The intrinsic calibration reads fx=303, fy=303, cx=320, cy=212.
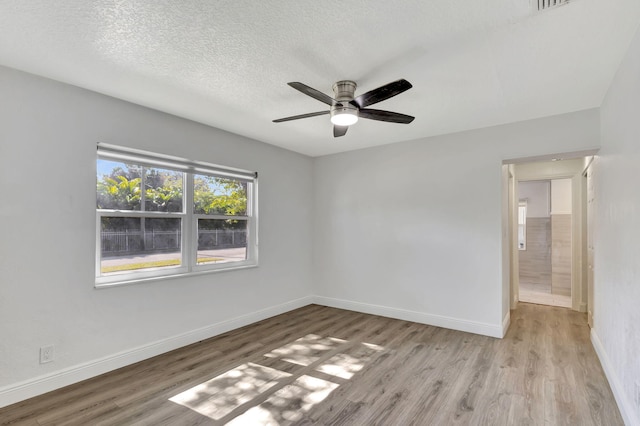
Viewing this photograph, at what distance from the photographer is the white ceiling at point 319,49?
1694 millimetres

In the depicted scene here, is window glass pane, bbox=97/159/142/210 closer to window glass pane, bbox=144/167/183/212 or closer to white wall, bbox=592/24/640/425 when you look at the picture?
window glass pane, bbox=144/167/183/212

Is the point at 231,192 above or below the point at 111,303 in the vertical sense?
above

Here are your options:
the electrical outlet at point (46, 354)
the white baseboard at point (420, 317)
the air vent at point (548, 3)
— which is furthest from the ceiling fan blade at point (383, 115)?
the electrical outlet at point (46, 354)

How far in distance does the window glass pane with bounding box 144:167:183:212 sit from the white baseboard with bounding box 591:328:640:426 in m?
4.11

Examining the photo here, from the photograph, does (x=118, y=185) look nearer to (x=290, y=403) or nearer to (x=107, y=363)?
(x=107, y=363)

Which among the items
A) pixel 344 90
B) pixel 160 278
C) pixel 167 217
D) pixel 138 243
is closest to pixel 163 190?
pixel 167 217

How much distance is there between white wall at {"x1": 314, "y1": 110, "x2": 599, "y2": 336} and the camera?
11.9 ft

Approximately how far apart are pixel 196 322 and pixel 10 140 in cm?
237

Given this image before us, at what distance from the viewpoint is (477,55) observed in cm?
214

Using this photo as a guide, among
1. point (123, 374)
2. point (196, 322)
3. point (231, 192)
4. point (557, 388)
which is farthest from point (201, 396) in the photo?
point (557, 388)

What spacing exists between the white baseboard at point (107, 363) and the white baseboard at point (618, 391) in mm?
3655

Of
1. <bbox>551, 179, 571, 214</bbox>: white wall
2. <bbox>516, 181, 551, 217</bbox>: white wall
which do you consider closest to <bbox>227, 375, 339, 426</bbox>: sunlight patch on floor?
<bbox>551, 179, 571, 214</bbox>: white wall

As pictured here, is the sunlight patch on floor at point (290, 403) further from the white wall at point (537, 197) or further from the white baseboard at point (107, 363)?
the white wall at point (537, 197)

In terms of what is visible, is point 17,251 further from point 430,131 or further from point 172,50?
point 430,131
